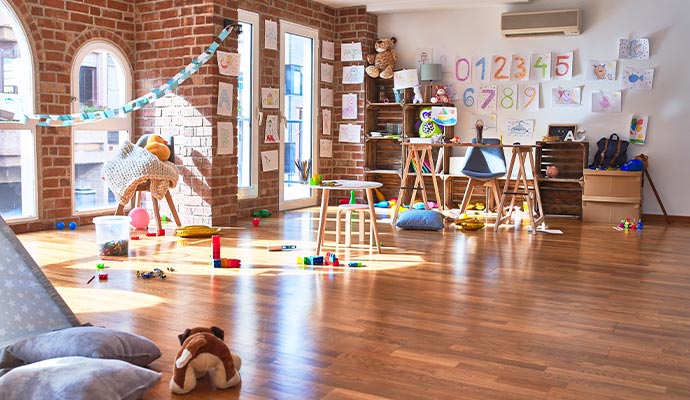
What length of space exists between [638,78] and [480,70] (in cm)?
172

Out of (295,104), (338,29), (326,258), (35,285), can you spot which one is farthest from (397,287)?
(338,29)

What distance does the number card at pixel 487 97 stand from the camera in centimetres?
857

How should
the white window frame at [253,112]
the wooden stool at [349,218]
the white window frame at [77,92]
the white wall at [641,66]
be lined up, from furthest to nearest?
the white wall at [641,66] < the white window frame at [253,112] < the white window frame at [77,92] < the wooden stool at [349,218]

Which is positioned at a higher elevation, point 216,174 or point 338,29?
point 338,29

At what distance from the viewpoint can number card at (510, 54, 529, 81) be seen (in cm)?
838

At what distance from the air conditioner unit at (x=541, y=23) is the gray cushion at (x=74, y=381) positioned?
6.61 meters

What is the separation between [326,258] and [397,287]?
80 cm

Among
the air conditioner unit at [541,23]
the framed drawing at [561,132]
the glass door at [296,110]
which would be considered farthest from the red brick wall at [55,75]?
the framed drawing at [561,132]

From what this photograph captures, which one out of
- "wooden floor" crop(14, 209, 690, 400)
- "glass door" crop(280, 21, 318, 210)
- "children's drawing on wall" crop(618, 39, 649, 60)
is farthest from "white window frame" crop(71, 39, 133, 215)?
"children's drawing on wall" crop(618, 39, 649, 60)

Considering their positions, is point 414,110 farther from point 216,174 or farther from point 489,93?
point 216,174

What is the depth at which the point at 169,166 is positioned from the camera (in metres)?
6.40

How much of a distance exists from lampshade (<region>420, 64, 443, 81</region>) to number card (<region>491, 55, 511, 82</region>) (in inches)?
24.5

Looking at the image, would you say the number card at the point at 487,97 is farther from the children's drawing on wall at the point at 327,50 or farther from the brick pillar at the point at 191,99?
the brick pillar at the point at 191,99

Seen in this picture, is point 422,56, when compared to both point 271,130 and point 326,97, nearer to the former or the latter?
point 326,97
